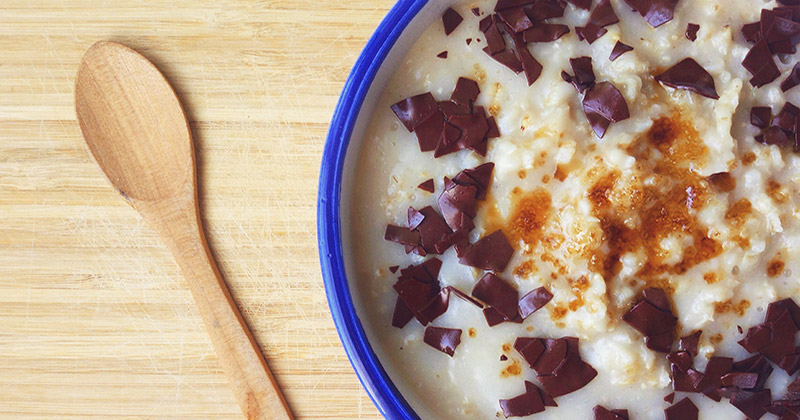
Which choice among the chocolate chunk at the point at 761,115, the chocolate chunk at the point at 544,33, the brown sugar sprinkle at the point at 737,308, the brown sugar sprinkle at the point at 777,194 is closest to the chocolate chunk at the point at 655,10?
the chocolate chunk at the point at 544,33

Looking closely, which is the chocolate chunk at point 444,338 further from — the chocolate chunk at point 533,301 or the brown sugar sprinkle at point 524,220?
the brown sugar sprinkle at point 524,220

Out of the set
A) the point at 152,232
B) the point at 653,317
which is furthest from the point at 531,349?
the point at 152,232

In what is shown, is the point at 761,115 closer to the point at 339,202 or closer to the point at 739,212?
the point at 739,212

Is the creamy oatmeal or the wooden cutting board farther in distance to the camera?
the wooden cutting board

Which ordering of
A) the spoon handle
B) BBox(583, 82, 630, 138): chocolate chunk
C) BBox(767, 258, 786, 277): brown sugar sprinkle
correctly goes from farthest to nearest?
the spoon handle → BBox(767, 258, 786, 277): brown sugar sprinkle → BBox(583, 82, 630, 138): chocolate chunk

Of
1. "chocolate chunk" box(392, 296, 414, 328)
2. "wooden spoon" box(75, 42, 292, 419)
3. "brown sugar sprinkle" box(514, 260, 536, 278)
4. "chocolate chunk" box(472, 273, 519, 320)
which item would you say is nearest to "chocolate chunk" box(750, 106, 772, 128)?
"brown sugar sprinkle" box(514, 260, 536, 278)

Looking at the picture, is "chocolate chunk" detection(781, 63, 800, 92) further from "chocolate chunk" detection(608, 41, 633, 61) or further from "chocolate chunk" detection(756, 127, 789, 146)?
"chocolate chunk" detection(608, 41, 633, 61)
